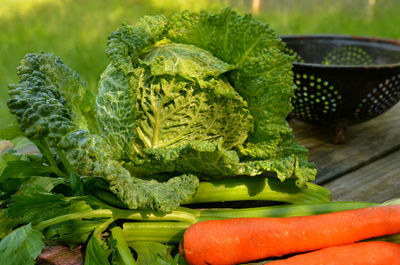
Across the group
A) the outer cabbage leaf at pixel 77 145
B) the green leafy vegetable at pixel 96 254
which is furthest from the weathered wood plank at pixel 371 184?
the green leafy vegetable at pixel 96 254

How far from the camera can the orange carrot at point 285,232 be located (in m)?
1.32

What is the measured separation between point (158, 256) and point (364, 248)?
70 centimetres

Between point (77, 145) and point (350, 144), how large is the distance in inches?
57.7

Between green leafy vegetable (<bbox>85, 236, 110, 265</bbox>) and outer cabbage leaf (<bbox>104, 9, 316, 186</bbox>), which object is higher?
outer cabbage leaf (<bbox>104, 9, 316, 186</bbox>)

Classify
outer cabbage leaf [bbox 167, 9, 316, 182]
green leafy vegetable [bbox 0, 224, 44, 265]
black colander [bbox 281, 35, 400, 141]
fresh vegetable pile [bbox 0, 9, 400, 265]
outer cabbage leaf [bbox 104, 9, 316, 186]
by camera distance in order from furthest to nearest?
black colander [bbox 281, 35, 400, 141], outer cabbage leaf [bbox 167, 9, 316, 182], outer cabbage leaf [bbox 104, 9, 316, 186], fresh vegetable pile [bbox 0, 9, 400, 265], green leafy vegetable [bbox 0, 224, 44, 265]

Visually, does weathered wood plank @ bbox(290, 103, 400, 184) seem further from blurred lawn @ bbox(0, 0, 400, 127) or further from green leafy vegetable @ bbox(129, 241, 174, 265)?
blurred lawn @ bbox(0, 0, 400, 127)

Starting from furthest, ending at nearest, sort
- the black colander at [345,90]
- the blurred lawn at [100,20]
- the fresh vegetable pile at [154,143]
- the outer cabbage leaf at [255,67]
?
the blurred lawn at [100,20]
the black colander at [345,90]
the outer cabbage leaf at [255,67]
the fresh vegetable pile at [154,143]

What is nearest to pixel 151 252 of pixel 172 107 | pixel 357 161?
pixel 172 107

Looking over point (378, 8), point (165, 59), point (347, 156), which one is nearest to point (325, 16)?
point (378, 8)

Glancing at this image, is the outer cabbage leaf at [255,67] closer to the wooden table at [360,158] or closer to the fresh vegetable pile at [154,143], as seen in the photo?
the fresh vegetable pile at [154,143]

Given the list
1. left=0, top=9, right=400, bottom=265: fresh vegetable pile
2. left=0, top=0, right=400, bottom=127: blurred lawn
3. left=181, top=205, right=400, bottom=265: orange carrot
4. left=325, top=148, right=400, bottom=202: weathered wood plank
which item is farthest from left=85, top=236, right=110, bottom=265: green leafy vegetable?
left=0, top=0, right=400, bottom=127: blurred lawn

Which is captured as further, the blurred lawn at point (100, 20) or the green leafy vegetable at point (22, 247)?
the blurred lawn at point (100, 20)

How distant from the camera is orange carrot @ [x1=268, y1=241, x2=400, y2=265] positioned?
1276mm

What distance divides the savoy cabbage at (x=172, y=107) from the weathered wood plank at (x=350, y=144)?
29cm
